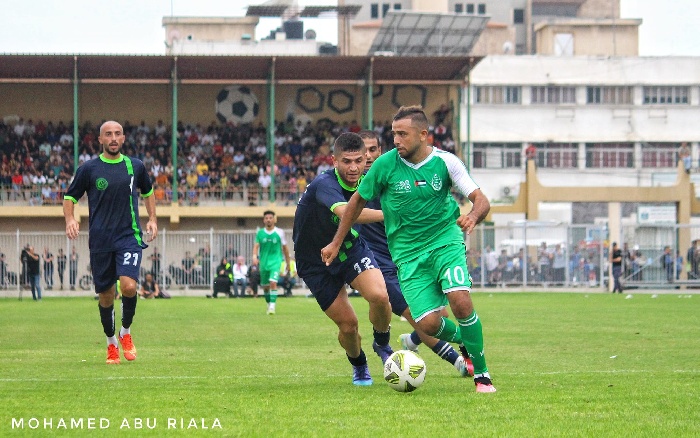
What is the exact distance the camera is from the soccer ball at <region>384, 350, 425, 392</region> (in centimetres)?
880

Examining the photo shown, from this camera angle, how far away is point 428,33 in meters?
61.2

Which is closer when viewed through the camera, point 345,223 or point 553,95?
point 345,223

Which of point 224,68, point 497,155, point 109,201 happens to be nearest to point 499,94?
point 497,155

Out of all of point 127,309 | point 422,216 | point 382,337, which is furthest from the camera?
point 127,309

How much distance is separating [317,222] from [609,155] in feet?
219

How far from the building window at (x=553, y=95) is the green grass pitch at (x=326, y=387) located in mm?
57736

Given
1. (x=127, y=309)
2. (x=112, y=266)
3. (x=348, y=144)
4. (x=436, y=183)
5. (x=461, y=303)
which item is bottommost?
(x=127, y=309)

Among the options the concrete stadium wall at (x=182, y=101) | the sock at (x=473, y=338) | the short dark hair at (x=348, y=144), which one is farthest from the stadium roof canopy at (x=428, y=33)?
the sock at (x=473, y=338)

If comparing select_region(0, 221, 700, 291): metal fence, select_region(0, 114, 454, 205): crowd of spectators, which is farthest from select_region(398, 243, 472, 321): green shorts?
select_region(0, 114, 454, 205): crowd of spectators

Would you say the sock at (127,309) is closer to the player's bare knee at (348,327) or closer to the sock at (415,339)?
the sock at (415,339)

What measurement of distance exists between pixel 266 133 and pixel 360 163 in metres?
43.4

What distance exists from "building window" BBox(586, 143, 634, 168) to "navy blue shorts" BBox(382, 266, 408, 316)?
6404cm

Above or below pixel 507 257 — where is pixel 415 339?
above

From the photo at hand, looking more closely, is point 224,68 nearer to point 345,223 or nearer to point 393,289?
point 393,289
